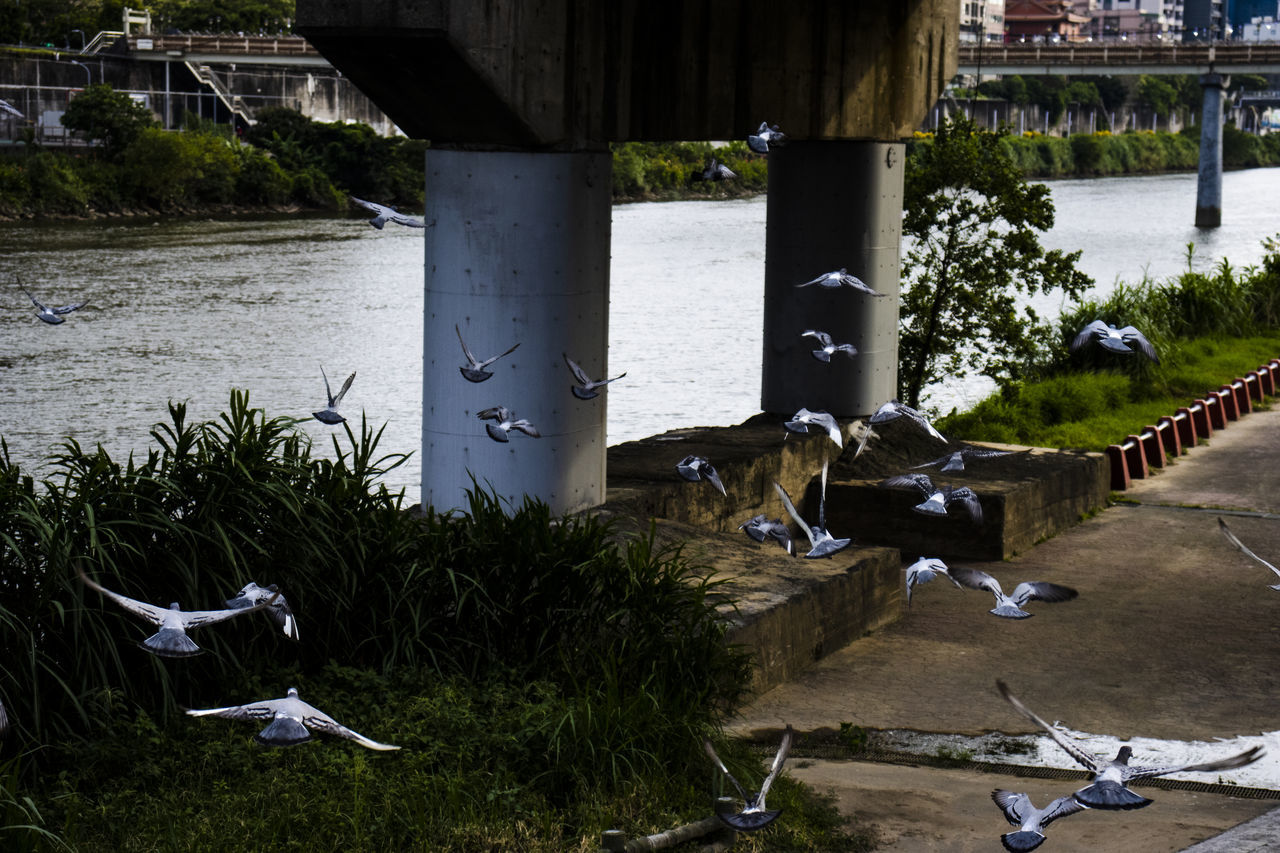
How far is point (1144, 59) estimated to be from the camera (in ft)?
235

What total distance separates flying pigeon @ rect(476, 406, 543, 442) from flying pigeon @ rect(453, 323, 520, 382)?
197 millimetres

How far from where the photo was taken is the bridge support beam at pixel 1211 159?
2350 inches

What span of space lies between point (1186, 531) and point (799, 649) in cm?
509

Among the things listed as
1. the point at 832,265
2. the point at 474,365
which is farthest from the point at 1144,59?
the point at 474,365

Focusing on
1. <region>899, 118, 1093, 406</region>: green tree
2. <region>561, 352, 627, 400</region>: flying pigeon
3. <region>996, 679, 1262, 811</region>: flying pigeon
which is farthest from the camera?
<region>899, 118, 1093, 406</region>: green tree

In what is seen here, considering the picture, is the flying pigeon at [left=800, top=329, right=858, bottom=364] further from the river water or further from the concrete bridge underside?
the river water

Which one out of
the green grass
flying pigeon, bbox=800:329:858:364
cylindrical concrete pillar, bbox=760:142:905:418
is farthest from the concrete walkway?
the green grass

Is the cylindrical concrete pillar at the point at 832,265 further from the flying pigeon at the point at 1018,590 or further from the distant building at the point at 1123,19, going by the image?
the distant building at the point at 1123,19

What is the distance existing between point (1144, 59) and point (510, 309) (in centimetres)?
6782

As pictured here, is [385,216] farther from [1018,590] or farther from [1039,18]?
[1039,18]

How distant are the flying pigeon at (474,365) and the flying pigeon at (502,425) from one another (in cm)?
20

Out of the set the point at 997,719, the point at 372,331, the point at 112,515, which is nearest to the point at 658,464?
the point at 997,719

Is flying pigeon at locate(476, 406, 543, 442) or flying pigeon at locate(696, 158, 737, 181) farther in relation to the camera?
flying pigeon at locate(696, 158, 737, 181)

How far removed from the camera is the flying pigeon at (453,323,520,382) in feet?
29.1
